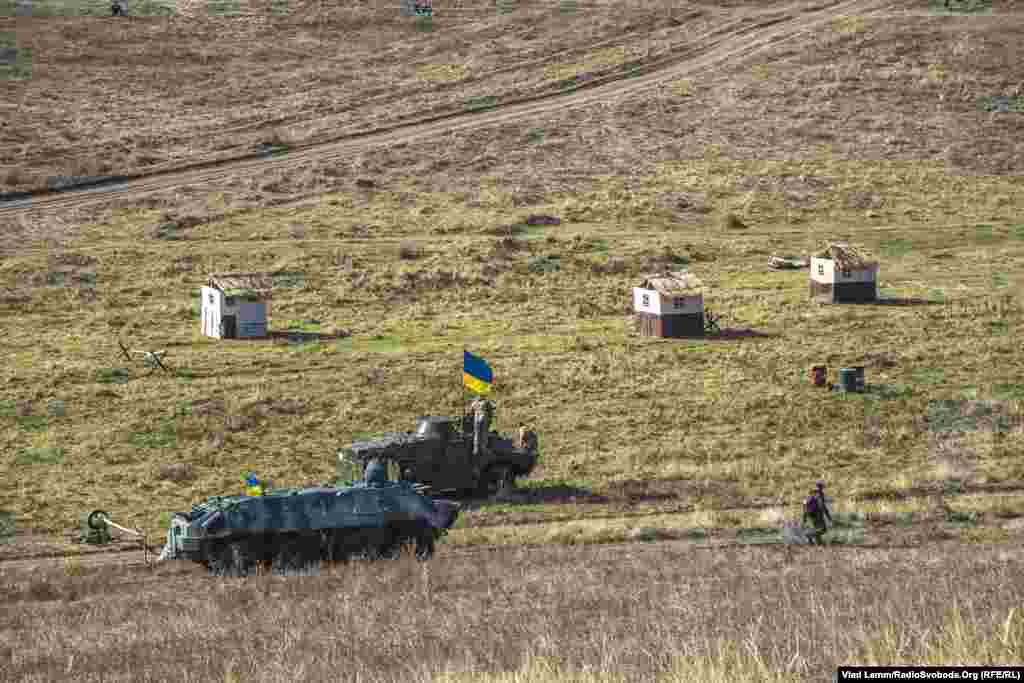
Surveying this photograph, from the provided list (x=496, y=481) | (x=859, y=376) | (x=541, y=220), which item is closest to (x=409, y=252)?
(x=541, y=220)

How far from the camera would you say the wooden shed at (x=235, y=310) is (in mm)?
54625

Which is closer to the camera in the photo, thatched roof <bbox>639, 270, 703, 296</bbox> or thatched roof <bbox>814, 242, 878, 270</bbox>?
thatched roof <bbox>639, 270, 703, 296</bbox>

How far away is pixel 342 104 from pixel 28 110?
20844 mm

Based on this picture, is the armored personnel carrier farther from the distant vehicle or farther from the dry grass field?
the dry grass field

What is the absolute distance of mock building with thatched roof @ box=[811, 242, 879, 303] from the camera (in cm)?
5828

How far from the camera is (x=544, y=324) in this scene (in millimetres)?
56719

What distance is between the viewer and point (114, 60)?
114000 mm

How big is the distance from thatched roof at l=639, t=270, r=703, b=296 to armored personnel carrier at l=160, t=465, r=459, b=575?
26.3 meters

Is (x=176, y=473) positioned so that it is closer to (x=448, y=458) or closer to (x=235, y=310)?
(x=448, y=458)

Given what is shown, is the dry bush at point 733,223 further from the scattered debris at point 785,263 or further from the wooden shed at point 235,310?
the wooden shed at point 235,310

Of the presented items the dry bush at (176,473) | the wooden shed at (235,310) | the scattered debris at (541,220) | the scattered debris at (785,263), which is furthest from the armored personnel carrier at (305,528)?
the scattered debris at (541,220)

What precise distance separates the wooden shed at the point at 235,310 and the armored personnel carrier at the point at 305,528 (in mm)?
→ 27432

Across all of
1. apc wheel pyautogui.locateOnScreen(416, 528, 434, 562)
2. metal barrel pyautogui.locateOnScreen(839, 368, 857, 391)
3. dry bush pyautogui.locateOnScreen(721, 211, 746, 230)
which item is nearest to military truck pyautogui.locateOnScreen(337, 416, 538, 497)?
apc wheel pyautogui.locateOnScreen(416, 528, 434, 562)

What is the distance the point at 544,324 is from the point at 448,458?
23.3 meters
